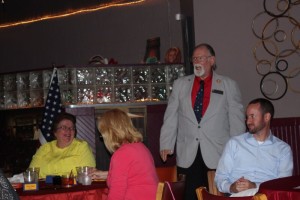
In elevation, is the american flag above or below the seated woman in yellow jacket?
above

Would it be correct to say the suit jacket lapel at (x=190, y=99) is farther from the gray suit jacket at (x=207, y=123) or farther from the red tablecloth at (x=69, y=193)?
the red tablecloth at (x=69, y=193)

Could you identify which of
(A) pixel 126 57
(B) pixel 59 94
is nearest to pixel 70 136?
(B) pixel 59 94

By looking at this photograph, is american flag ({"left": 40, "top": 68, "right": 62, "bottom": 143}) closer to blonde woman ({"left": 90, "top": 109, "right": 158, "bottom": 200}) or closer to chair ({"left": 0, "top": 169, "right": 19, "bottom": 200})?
blonde woman ({"left": 90, "top": 109, "right": 158, "bottom": 200})

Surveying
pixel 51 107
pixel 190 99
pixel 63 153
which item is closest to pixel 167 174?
pixel 63 153

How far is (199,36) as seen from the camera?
6707 millimetres

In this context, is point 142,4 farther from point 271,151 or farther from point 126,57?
point 271,151

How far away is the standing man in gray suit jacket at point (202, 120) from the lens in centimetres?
481

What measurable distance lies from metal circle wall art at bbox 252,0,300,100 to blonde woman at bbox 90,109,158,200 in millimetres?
3152

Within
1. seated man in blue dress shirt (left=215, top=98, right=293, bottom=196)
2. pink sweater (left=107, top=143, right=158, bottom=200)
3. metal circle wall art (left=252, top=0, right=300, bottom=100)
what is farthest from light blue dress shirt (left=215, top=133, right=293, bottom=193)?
metal circle wall art (left=252, top=0, right=300, bottom=100)

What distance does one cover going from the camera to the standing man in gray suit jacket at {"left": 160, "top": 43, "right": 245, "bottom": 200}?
4.81 meters

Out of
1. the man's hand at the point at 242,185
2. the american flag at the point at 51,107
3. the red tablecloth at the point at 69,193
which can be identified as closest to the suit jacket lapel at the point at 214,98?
the man's hand at the point at 242,185

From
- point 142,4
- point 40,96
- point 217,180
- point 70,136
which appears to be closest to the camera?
point 217,180

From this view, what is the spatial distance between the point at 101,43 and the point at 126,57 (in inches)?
24.3

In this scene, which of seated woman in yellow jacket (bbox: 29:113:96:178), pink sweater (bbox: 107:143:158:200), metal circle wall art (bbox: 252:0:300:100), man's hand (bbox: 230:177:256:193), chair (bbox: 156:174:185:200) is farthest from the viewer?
metal circle wall art (bbox: 252:0:300:100)
